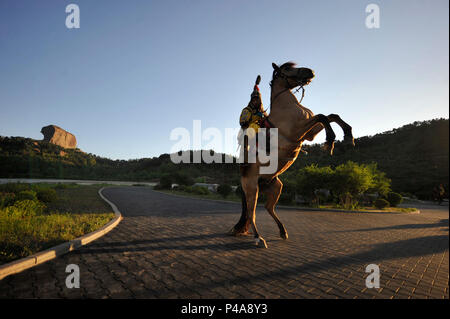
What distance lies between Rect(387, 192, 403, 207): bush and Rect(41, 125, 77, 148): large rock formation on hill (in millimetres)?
58435

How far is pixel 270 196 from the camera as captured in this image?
5.25 meters

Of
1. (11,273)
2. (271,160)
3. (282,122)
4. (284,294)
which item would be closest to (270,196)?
(271,160)

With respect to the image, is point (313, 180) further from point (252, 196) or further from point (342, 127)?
point (342, 127)

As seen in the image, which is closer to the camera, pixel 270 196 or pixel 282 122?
pixel 282 122

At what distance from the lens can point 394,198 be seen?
16.3 metres

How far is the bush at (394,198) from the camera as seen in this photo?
16211 mm

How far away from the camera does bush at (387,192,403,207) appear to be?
638 inches

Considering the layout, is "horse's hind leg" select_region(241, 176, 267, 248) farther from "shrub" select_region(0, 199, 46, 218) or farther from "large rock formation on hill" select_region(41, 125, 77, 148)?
"large rock formation on hill" select_region(41, 125, 77, 148)

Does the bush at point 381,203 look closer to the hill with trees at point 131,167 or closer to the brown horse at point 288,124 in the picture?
the hill with trees at point 131,167

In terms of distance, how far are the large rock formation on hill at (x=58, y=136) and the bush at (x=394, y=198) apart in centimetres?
5843

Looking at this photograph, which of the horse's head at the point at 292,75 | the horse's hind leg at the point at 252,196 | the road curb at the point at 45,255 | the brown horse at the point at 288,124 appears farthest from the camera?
the horse's hind leg at the point at 252,196

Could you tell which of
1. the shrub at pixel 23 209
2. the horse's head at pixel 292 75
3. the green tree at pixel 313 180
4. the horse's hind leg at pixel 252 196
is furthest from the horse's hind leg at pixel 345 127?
the green tree at pixel 313 180
